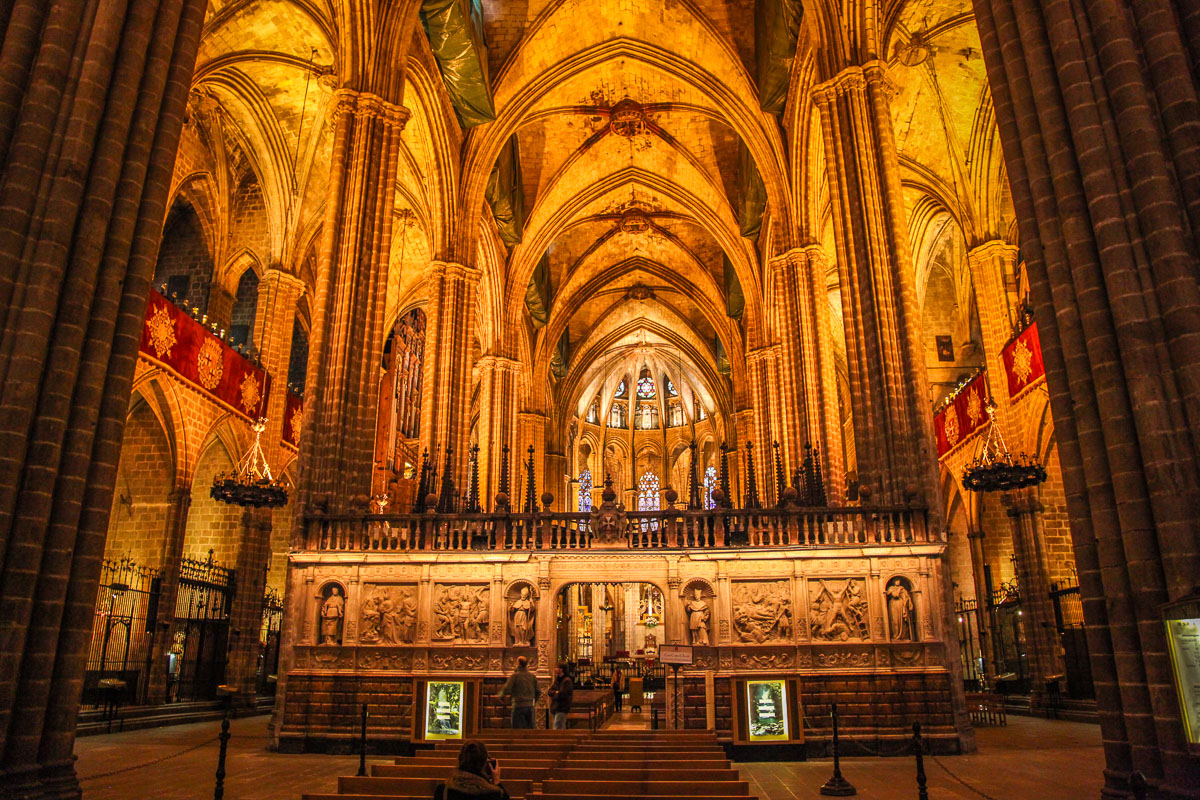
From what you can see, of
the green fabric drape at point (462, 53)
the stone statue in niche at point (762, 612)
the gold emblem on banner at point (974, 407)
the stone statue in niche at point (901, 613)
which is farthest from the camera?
the gold emblem on banner at point (974, 407)

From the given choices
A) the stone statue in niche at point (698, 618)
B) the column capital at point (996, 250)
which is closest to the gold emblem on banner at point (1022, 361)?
the column capital at point (996, 250)

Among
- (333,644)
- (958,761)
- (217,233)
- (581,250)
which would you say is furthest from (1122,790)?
(581,250)

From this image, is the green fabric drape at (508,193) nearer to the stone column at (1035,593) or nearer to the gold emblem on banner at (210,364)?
the gold emblem on banner at (210,364)

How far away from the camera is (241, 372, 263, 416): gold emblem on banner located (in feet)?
63.9

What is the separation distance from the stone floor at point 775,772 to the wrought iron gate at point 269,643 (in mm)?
11124

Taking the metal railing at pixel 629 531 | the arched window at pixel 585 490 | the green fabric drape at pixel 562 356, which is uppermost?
the green fabric drape at pixel 562 356

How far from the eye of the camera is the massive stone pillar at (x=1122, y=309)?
5.56 metres

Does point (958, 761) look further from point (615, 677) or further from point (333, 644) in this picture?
point (615, 677)

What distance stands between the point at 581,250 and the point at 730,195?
7.61 metres

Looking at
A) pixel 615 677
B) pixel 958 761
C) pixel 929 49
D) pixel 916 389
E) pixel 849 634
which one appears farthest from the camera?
pixel 615 677

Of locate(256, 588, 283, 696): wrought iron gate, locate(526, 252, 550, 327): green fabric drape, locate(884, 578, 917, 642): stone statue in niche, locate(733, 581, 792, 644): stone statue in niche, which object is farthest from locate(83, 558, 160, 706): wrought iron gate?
locate(526, 252, 550, 327): green fabric drape

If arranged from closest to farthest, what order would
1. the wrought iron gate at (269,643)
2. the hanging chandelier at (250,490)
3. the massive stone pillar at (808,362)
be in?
the hanging chandelier at (250,490) < the massive stone pillar at (808,362) < the wrought iron gate at (269,643)

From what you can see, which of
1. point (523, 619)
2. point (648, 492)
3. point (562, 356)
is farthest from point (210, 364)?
point (648, 492)

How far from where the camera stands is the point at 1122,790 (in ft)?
18.0
